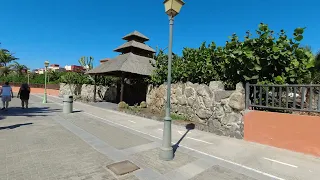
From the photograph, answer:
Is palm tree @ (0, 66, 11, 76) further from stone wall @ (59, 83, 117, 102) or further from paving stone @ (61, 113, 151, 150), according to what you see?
paving stone @ (61, 113, 151, 150)

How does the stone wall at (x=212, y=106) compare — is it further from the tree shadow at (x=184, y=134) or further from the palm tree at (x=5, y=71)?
the palm tree at (x=5, y=71)

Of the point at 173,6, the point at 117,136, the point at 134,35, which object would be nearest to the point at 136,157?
the point at 117,136

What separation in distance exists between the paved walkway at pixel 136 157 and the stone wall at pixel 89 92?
1498cm

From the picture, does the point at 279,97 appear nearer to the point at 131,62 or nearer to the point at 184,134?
the point at 184,134

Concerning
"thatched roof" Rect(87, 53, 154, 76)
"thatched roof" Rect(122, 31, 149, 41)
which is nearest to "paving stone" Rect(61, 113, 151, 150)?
"thatched roof" Rect(87, 53, 154, 76)

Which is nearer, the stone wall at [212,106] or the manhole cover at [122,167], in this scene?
the manhole cover at [122,167]

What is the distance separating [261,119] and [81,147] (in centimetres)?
587

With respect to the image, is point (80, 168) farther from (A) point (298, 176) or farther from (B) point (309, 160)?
(B) point (309, 160)

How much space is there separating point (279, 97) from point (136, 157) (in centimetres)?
502

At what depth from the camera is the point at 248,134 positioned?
291 inches

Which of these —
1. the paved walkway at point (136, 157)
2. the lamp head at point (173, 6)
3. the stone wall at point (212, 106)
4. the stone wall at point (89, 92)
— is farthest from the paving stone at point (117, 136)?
the stone wall at point (89, 92)

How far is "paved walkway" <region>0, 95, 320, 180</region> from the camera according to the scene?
4.41 m

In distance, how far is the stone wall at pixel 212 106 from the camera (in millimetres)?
7824

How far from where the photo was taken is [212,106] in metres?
9.14
